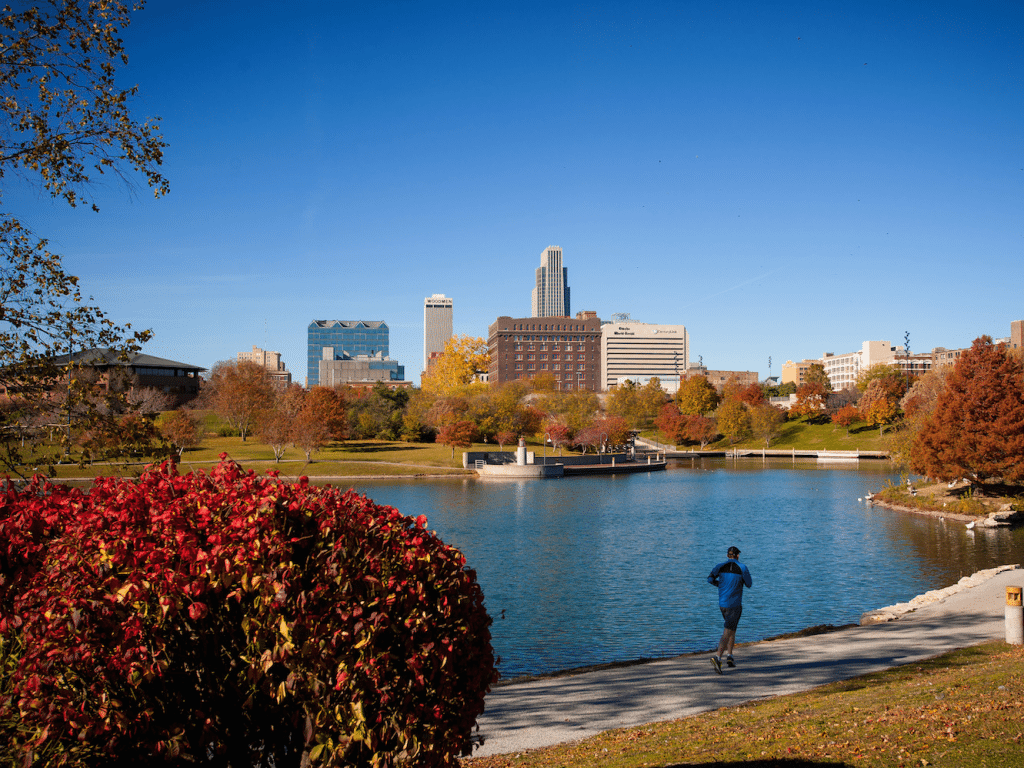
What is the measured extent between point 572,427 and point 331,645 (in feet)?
292

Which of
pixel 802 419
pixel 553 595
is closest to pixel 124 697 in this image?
pixel 553 595

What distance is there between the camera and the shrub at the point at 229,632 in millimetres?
3953

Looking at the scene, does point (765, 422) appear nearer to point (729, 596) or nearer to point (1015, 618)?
point (1015, 618)

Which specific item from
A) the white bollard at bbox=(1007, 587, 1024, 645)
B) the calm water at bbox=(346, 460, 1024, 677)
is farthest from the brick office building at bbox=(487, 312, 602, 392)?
the white bollard at bbox=(1007, 587, 1024, 645)

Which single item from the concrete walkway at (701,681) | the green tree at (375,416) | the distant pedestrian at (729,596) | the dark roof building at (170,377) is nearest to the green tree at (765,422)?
the green tree at (375,416)

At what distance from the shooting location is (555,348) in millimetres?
171500

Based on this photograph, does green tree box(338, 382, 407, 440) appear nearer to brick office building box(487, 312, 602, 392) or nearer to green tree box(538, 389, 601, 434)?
green tree box(538, 389, 601, 434)

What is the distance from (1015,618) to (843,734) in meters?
7.99

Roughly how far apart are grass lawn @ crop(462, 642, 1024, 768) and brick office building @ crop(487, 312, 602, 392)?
6260 inches

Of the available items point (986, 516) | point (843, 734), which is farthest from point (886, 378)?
point (843, 734)

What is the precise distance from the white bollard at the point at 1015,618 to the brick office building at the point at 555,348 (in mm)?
155124

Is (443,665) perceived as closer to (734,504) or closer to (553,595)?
(553,595)

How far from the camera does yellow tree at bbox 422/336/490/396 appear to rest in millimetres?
99625

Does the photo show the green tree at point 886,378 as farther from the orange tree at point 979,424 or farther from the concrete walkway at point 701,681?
the concrete walkway at point 701,681
